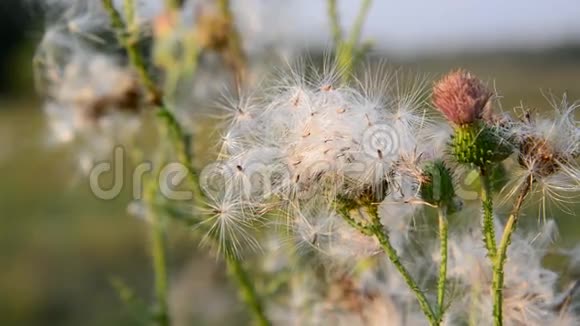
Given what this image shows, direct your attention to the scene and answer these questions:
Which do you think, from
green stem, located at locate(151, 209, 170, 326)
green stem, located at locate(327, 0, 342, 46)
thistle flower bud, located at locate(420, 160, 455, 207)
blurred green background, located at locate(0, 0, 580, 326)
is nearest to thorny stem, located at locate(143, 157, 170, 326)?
green stem, located at locate(151, 209, 170, 326)

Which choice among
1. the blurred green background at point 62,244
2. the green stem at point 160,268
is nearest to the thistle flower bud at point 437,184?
the green stem at point 160,268

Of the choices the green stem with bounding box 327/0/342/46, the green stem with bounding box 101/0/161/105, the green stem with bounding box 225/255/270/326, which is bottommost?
the green stem with bounding box 225/255/270/326

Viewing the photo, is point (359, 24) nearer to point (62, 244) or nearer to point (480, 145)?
point (480, 145)

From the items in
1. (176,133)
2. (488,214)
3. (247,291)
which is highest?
(176,133)

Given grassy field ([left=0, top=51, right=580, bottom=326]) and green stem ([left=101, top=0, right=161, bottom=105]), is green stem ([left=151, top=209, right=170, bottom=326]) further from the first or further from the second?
grassy field ([left=0, top=51, right=580, bottom=326])

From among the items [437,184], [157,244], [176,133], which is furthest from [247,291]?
[437,184]

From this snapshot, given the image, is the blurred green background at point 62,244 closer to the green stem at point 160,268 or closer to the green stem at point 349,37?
the green stem at point 160,268

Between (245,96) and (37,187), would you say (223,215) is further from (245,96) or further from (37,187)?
(37,187)

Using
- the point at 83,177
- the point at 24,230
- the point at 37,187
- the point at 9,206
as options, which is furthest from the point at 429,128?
the point at 37,187
